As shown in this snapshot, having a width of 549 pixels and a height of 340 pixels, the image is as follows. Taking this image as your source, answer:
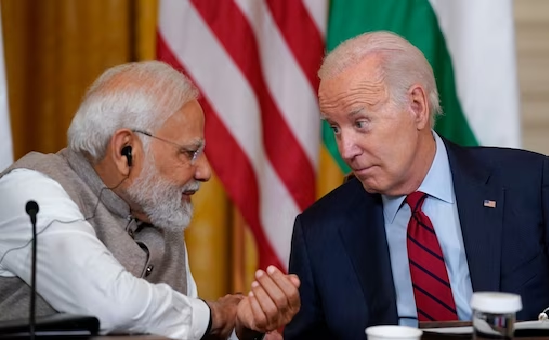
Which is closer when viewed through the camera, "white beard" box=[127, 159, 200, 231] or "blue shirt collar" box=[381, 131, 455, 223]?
"white beard" box=[127, 159, 200, 231]

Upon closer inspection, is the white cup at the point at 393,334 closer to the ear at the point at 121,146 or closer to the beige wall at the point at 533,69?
the ear at the point at 121,146

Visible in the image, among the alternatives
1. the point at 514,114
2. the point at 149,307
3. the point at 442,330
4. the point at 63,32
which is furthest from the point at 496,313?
the point at 63,32

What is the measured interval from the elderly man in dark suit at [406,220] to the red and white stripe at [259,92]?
65cm

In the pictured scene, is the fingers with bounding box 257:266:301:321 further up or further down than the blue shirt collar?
further down

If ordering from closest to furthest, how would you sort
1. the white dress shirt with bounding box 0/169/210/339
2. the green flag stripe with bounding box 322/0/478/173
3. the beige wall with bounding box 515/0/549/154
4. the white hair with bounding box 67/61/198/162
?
1. the white dress shirt with bounding box 0/169/210/339
2. the white hair with bounding box 67/61/198/162
3. the green flag stripe with bounding box 322/0/478/173
4. the beige wall with bounding box 515/0/549/154

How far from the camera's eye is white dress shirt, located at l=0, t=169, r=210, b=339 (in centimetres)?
207

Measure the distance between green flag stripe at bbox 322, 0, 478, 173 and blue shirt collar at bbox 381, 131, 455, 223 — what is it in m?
0.68

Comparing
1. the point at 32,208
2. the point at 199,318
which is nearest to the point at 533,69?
the point at 199,318

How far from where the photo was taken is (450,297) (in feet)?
8.13

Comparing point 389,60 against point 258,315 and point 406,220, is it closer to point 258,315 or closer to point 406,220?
point 406,220

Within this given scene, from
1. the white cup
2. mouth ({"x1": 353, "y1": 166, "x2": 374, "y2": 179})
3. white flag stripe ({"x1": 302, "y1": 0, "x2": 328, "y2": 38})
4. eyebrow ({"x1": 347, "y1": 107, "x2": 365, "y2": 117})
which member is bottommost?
the white cup

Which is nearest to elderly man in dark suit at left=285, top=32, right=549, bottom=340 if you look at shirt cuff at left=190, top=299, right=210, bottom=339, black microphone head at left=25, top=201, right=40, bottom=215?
shirt cuff at left=190, top=299, right=210, bottom=339

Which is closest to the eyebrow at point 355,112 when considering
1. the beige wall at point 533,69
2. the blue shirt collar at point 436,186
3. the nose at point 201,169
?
the blue shirt collar at point 436,186

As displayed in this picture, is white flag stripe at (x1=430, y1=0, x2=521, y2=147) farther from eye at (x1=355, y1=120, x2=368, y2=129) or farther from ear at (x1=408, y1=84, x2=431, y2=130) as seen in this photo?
eye at (x1=355, y1=120, x2=368, y2=129)
